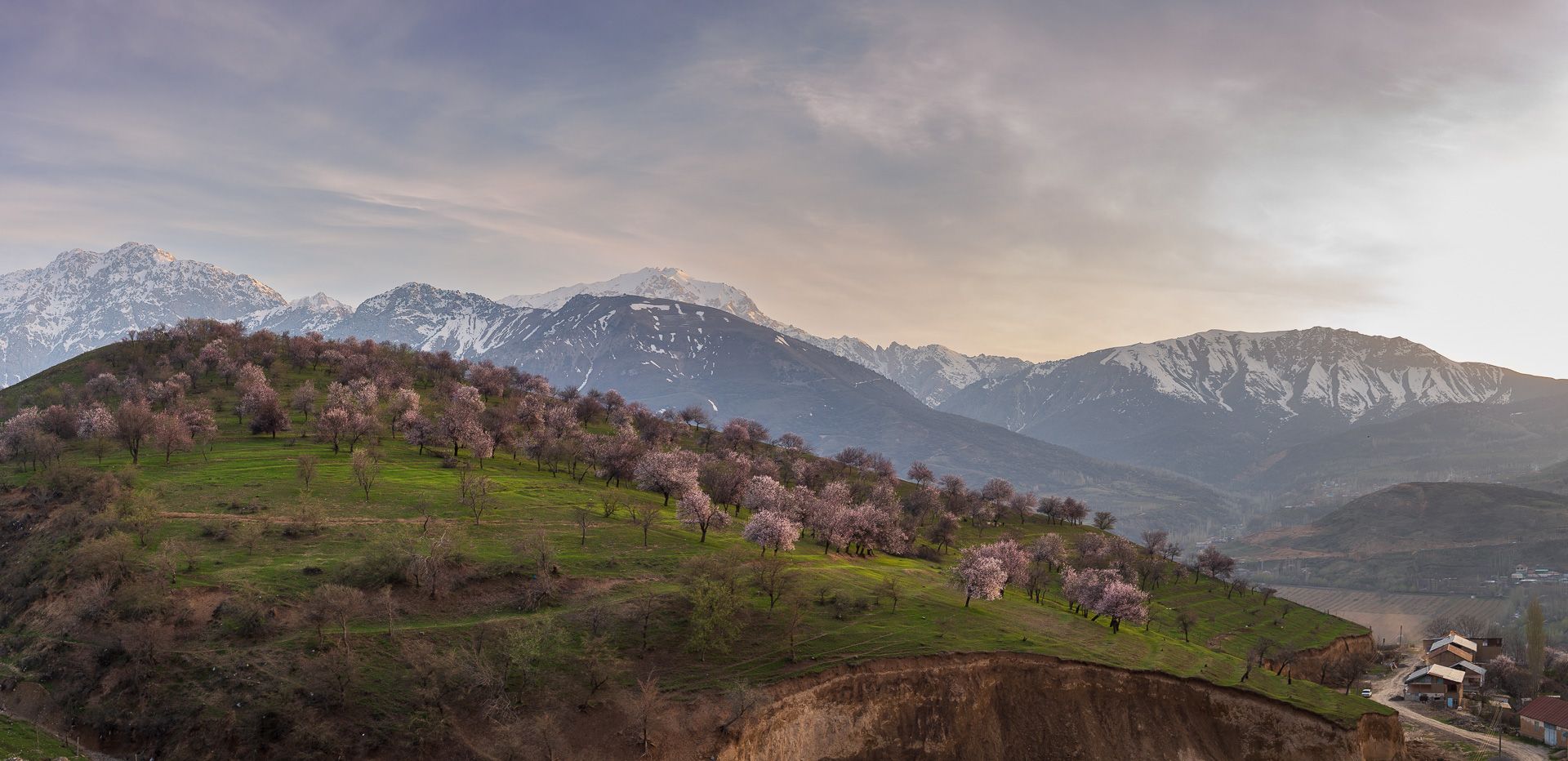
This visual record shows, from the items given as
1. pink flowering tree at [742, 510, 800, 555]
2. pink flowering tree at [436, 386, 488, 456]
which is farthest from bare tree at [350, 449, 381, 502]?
pink flowering tree at [742, 510, 800, 555]

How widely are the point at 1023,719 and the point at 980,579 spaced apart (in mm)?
18280

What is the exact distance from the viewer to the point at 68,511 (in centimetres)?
7938

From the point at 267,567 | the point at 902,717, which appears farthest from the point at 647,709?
the point at 267,567

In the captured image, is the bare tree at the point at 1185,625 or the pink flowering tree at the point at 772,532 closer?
the pink flowering tree at the point at 772,532

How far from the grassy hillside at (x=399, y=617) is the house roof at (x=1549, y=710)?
4690cm

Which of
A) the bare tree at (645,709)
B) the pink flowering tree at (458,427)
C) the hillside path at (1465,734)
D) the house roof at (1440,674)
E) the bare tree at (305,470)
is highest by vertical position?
the pink flowering tree at (458,427)

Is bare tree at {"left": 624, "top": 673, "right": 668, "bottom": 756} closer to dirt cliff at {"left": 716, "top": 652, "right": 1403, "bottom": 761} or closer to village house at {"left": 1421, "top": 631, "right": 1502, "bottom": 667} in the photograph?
dirt cliff at {"left": 716, "top": 652, "right": 1403, "bottom": 761}

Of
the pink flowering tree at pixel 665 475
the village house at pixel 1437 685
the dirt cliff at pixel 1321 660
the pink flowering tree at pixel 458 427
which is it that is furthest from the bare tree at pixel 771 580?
the village house at pixel 1437 685

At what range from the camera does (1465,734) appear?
114375 millimetres

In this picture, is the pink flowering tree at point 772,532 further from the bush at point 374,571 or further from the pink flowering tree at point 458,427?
the pink flowering tree at point 458,427

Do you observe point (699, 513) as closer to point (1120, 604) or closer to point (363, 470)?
point (363, 470)

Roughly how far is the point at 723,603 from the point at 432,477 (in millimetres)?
65375

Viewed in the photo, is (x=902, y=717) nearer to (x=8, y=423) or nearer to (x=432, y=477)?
(x=432, y=477)

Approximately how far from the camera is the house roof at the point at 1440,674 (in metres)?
137
